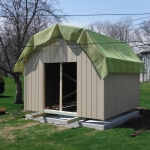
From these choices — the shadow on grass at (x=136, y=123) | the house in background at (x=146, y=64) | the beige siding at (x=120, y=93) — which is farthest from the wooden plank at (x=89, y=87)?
the house in background at (x=146, y=64)

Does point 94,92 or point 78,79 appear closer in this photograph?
point 94,92

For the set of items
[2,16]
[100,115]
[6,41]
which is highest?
[2,16]

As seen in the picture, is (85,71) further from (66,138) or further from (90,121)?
(66,138)

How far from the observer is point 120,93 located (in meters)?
9.34

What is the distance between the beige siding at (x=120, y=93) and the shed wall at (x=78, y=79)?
0.34 metres

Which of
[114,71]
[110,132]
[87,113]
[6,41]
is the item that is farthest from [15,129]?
[6,41]

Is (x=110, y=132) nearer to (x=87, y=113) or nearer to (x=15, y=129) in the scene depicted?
(x=87, y=113)

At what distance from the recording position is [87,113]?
8.42 metres

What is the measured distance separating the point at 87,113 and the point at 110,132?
43.3 inches

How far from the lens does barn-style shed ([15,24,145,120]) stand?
8.16 meters

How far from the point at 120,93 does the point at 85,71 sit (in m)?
1.83

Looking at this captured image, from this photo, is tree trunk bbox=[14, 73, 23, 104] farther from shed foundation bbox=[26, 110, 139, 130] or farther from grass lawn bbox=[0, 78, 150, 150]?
grass lawn bbox=[0, 78, 150, 150]

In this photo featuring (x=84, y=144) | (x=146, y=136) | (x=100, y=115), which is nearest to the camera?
(x=84, y=144)

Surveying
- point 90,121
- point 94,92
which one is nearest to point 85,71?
point 94,92
